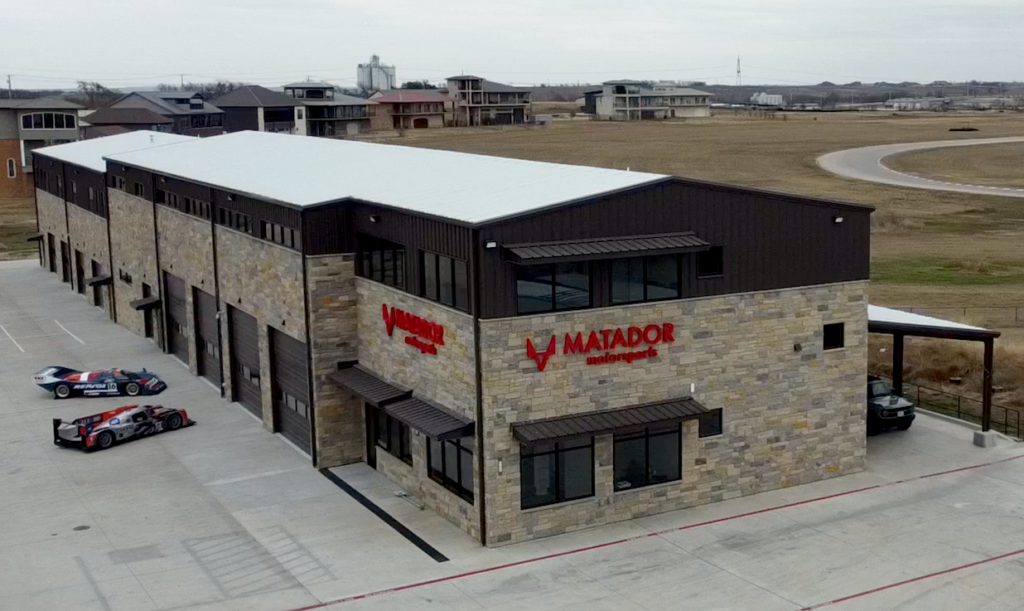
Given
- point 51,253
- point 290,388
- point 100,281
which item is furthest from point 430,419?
point 51,253

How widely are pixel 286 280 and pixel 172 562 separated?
1164cm

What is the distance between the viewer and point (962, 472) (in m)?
34.5

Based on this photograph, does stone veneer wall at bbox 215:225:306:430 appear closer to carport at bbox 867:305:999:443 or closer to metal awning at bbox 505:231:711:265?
metal awning at bbox 505:231:711:265

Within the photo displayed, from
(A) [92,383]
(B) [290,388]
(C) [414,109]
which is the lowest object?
(A) [92,383]

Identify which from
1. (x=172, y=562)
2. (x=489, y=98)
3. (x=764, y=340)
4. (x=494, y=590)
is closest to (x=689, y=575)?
(x=494, y=590)

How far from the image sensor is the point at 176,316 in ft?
172

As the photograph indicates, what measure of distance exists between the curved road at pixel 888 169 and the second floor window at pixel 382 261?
254 feet

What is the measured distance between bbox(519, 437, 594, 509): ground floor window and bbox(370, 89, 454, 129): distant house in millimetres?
158216

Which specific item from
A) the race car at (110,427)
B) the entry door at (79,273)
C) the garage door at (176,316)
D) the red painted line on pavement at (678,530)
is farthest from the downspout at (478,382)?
the entry door at (79,273)

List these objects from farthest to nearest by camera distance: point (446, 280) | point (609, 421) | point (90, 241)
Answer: point (90, 241) < point (446, 280) < point (609, 421)

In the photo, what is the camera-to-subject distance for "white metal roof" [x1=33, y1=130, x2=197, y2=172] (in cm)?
6725

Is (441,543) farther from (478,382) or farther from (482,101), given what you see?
(482,101)

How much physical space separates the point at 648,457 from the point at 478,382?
550 centimetres

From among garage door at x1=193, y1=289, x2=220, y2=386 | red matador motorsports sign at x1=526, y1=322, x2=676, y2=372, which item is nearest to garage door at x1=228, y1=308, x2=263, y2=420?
garage door at x1=193, y1=289, x2=220, y2=386
